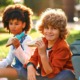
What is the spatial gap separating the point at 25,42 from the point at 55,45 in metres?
0.60

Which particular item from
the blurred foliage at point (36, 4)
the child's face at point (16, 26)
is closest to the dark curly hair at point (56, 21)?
the child's face at point (16, 26)

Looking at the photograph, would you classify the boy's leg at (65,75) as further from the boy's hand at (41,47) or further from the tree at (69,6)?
the tree at (69,6)

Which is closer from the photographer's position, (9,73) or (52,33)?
(52,33)

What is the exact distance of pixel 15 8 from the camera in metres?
4.82

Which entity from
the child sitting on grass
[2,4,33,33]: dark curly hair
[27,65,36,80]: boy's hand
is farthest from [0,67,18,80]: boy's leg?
[2,4,33,33]: dark curly hair

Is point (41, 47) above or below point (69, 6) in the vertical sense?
above

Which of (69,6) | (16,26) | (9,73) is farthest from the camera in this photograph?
(69,6)

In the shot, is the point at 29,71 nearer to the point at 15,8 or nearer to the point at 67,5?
the point at 15,8

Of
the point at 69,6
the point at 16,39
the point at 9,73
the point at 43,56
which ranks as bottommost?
the point at 69,6

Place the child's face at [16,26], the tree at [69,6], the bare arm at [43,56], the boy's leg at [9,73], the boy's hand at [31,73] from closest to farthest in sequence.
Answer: the bare arm at [43,56] → the boy's hand at [31,73] → the boy's leg at [9,73] → the child's face at [16,26] → the tree at [69,6]

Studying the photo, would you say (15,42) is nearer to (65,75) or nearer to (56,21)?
(56,21)

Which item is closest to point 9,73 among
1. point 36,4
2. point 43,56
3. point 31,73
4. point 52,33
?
point 31,73

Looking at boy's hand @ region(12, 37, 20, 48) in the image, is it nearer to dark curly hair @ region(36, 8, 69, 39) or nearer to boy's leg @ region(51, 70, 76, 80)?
dark curly hair @ region(36, 8, 69, 39)

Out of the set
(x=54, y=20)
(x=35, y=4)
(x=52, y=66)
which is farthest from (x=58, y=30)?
(x=35, y=4)
